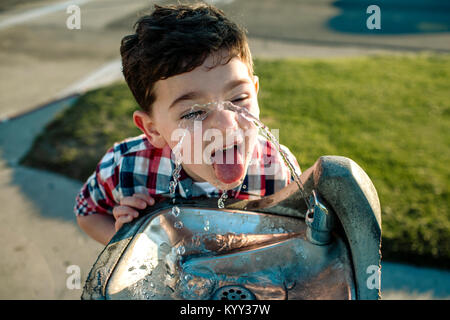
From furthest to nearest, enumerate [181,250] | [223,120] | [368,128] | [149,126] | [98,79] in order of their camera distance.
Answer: [98,79], [368,128], [149,126], [181,250], [223,120]

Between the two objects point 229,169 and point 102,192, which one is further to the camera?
point 102,192

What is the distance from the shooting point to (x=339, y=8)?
7.40 m

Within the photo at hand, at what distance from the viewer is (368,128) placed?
3.39 metres

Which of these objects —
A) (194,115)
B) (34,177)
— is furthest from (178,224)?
(34,177)

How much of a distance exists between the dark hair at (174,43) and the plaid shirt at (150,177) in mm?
255

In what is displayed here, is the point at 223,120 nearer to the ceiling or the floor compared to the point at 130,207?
nearer to the ceiling

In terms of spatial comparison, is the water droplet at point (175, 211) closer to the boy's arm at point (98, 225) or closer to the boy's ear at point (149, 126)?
the boy's ear at point (149, 126)

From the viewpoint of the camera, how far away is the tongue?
43.4 inches

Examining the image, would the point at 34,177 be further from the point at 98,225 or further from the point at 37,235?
the point at 98,225

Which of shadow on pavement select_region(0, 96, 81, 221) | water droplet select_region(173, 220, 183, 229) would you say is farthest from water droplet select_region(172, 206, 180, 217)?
shadow on pavement select_region(0, 96, 81, 221)

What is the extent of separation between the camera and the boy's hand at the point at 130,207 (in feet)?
3.87

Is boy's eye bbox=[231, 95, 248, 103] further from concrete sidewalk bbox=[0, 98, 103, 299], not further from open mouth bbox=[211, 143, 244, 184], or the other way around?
concrete sidewalk bbox=[0, 98, 103, 299]

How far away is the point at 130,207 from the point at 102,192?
343 millimetres

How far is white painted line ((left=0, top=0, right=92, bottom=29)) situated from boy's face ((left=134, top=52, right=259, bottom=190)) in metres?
6.41
